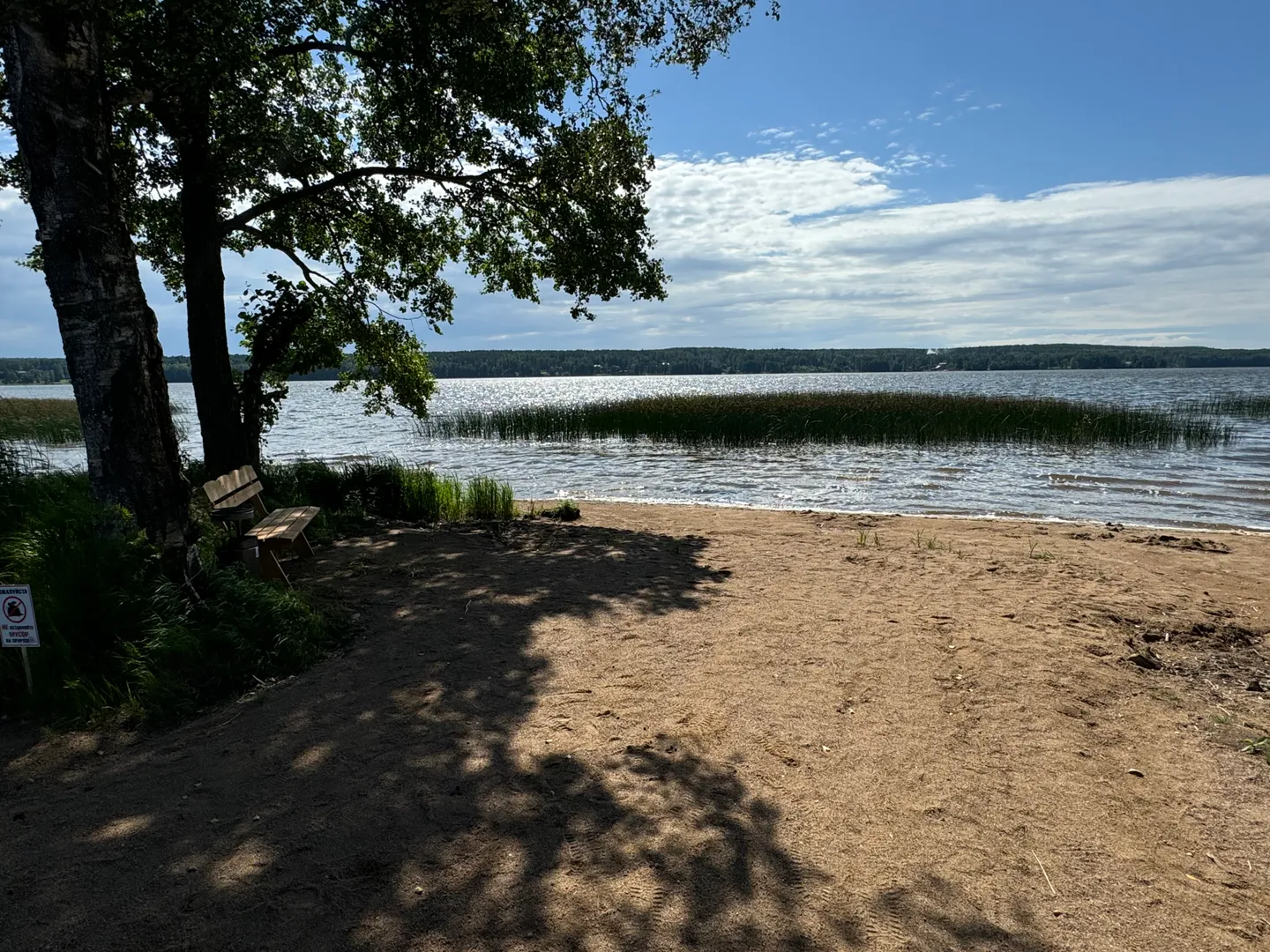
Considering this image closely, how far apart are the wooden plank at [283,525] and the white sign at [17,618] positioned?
2.09m

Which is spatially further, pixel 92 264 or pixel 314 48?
pixel 314 48

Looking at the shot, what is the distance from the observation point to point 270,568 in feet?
21.3

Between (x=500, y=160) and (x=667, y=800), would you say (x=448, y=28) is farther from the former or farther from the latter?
(x=667, y=800)

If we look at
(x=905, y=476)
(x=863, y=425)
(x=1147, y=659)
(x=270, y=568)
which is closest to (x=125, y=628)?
(x=270, y=568)

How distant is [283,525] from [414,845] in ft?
16.4

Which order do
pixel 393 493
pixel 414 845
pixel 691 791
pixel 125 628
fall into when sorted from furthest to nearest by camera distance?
pixel 393 493, pixel 125 628, pixel 691 791, pixel 414 845

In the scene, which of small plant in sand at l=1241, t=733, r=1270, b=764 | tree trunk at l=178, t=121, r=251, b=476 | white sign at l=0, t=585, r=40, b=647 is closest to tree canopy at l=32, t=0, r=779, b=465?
tree trunk at l=178, t=121, r=251, b=476

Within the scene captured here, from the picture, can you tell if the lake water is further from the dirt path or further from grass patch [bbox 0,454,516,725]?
grass patch [bbox 0,454,516,725]

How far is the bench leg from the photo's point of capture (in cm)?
643

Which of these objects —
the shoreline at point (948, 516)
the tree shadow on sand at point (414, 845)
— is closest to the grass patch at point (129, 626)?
the tree shadow on sand at point (414, 845)

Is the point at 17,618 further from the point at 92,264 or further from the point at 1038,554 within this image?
the point at 1038,554

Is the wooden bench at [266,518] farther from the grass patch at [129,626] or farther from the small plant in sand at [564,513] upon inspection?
the small plant in sand at [564,513]

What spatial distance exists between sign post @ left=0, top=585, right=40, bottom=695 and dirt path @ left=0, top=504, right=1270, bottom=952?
635mm

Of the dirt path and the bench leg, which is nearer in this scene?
the dirt path
